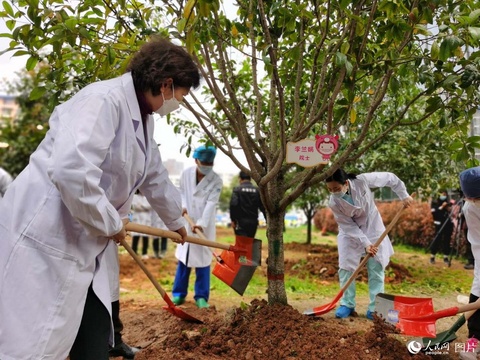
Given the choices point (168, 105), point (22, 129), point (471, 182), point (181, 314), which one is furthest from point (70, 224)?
point (22, 129)

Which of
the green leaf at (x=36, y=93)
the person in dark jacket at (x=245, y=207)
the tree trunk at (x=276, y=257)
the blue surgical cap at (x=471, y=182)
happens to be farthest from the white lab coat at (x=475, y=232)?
the person in dark jacket at (x=245, y=207)

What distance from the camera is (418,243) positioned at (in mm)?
11438

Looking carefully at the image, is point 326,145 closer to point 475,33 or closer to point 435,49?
point 435,49

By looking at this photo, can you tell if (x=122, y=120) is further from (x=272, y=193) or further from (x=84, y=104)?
(x=272, y=193)

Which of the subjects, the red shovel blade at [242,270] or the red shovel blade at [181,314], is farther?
the red shovel blade at [242,270]

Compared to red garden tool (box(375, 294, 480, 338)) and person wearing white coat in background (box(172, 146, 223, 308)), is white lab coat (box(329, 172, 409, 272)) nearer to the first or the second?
red garden tool (box(375, 294, 480, 338))

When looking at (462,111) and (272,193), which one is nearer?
(462,111)

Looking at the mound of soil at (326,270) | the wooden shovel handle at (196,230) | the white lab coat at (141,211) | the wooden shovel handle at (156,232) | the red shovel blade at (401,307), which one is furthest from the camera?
the white lab coat at (141,211)

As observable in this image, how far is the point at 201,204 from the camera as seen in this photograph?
457 cm

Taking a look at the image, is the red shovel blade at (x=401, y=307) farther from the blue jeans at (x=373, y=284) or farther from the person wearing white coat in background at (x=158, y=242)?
the person wearing white coat in background at (x=158, y=242)

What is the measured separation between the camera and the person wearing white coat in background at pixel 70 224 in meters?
1.59

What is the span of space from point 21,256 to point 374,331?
2307mm

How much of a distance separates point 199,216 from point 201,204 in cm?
13

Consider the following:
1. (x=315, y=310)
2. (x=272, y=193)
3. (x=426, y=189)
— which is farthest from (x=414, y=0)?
(x=426, y=189)
